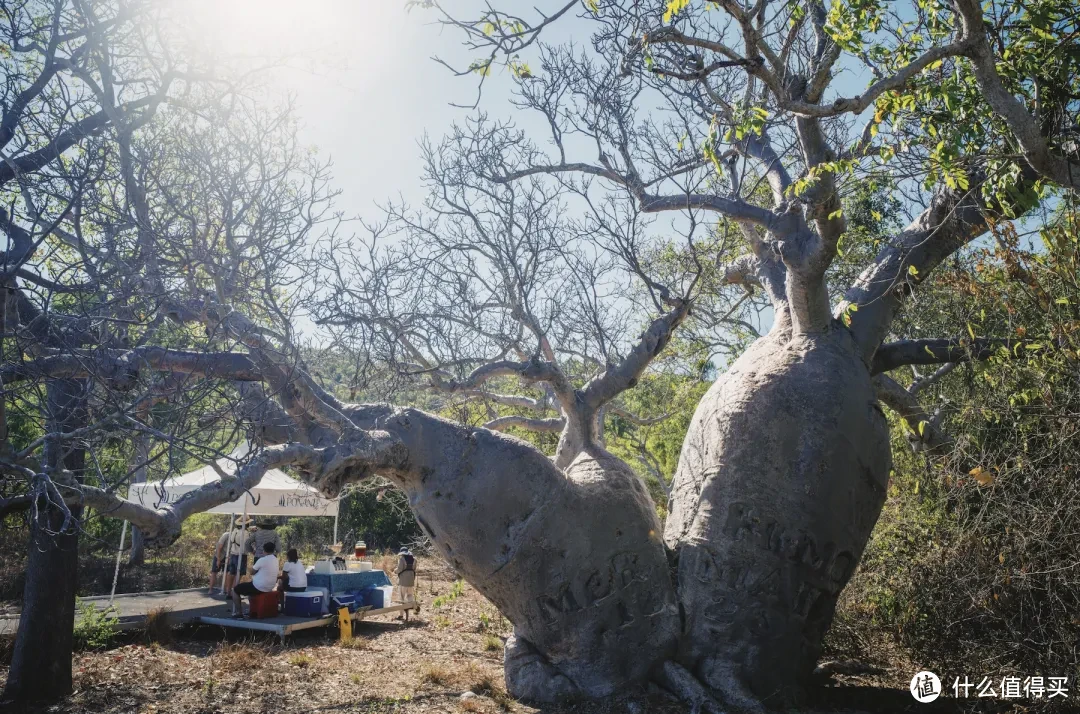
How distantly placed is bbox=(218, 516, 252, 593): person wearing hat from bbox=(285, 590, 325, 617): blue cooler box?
1378 millimetres

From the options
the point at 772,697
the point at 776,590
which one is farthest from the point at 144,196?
the point at 772,697

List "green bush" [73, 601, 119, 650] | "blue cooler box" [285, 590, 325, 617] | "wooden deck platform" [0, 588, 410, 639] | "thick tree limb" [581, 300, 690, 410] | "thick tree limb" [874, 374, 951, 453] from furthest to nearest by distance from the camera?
1. "blue cooler box" [285, 590, 325, 617]
2. "wooden deck platform" [0, 588, 410, 639]
3. "green bush" [73, 601, 119, 650]
4. "thick tree limb" [874, 374, 951, 453]
5. "thick tree limb" [581, 300, 690, 410]

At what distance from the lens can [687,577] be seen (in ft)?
21.9

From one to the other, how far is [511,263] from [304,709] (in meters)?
4.49

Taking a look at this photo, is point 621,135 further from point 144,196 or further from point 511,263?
point 144,196

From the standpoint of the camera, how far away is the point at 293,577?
1045 cm

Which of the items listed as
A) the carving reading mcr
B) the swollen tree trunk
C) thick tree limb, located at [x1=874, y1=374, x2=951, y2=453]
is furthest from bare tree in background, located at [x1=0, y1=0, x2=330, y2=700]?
thick tree limb, located at [x1=874, y1=374, x2=951, y2=453]

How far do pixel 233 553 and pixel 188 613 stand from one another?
8.88 feet

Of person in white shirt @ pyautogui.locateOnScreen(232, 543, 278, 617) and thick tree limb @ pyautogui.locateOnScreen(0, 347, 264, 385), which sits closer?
thick tree limb @ pyautogui.locateOnScreen(0, 347, 264, 385)

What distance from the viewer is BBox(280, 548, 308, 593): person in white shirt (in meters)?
10.5

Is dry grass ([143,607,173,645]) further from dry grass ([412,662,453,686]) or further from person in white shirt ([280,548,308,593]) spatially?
dry grass ([412,662,453,686])

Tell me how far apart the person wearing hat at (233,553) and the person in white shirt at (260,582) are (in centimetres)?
114

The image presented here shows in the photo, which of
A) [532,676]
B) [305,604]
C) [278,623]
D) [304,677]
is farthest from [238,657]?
[532,676]

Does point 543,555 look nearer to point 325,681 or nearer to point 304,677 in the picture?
point 325,681
